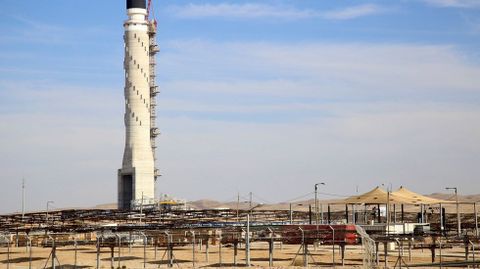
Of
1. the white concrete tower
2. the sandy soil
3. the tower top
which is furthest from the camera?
the tower top

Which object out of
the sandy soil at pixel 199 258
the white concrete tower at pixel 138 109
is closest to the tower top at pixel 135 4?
the white concrete tower at pixel 138 109

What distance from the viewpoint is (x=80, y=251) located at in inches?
2955

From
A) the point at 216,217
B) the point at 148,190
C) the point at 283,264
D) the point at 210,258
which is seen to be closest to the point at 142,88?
the point at 148,190

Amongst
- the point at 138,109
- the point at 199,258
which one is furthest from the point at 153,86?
the point at 199,258

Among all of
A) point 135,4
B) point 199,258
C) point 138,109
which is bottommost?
point 199,258

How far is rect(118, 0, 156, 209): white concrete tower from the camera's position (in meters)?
128

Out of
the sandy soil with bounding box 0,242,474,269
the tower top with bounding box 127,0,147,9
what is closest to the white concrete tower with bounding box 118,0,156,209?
the tower top with bounding box 127,0,147,9

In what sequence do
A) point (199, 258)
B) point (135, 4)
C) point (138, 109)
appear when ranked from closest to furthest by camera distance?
point (199, 258) → point (138, 109) → point (135, 4)

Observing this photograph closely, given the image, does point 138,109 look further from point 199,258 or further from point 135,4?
point 199,258

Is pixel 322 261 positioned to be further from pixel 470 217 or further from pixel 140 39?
pixel 140 39

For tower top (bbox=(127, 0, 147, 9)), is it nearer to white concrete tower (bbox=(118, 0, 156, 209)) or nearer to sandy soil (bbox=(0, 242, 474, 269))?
white concrete tower (bbox=(118, 0, 156, 209))

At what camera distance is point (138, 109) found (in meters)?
129

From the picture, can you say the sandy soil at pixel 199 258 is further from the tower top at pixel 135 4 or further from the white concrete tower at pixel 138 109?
the tower top at pixel 135 4

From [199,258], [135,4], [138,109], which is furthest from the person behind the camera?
[135,4]
